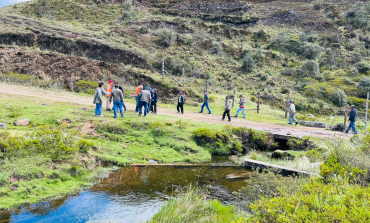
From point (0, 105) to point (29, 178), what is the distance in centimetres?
933

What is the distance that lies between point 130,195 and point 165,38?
41.0 metres

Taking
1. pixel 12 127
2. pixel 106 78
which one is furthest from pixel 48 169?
pixel 106 78

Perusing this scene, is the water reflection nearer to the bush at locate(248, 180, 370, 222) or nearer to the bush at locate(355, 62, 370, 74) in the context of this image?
the bush at locate(248, 180, 370, 222)

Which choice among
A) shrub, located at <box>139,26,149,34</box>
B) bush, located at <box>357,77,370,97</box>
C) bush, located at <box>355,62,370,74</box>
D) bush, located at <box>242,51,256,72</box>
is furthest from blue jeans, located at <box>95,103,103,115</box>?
bush, located at <box>355,62,370,74</box>

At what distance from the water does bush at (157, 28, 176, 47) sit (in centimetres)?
3767

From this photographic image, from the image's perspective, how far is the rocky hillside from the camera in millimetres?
28594

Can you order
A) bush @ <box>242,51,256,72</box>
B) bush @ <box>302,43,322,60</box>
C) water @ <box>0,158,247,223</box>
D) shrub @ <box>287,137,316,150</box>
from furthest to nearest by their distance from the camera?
1. bush @ <box>302,43,322,60</box>
2. bush @ <box>242,51,256,72</box>
3. shrub @ <box>287,137,316,150</box>
4. water @ <box>0,158,247,223</box>

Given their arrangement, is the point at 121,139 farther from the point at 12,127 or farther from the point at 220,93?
the point at 220,93

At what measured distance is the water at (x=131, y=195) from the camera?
5.88 metres

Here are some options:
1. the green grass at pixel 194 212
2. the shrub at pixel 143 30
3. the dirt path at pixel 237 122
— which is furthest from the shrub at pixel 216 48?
the green grass at pixel 194 212

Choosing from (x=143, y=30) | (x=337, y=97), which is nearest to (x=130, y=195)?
(x=337, y=97)

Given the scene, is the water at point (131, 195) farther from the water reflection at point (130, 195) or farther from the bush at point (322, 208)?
the bush at point (322, 208)

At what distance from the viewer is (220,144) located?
13.0 metres

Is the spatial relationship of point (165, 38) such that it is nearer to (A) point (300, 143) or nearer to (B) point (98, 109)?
(B) point (98, 109)
